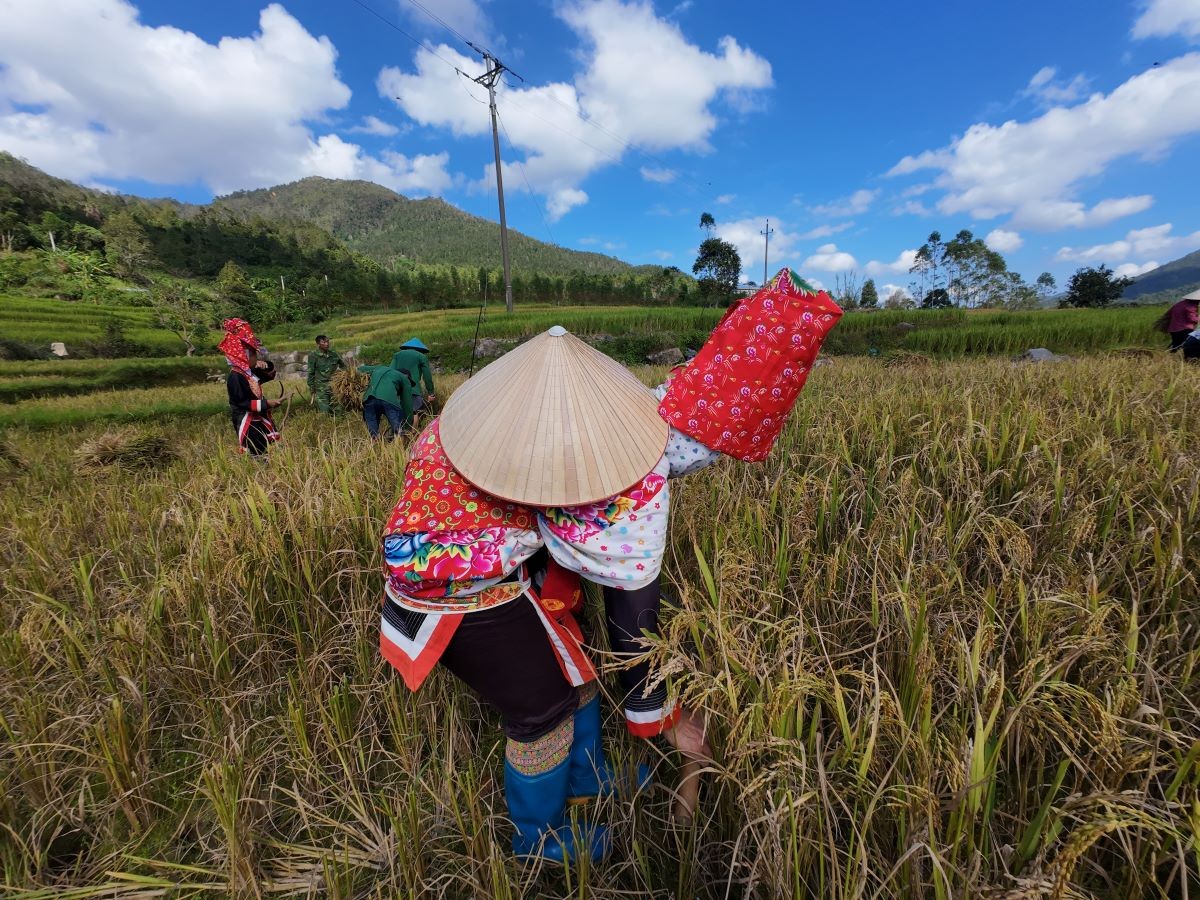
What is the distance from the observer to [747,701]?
43.9 inches

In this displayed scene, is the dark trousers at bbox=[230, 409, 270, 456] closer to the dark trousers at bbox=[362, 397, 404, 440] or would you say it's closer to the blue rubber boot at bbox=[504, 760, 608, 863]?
the dark trousers at bbox=[362, 397, 404, 440]

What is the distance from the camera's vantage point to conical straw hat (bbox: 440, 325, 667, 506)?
103 cm

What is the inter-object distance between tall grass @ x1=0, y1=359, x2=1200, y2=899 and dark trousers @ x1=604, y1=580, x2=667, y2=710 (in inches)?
2.7

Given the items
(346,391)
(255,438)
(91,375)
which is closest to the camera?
(255,438)

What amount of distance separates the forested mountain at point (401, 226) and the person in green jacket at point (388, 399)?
7604 centimetres

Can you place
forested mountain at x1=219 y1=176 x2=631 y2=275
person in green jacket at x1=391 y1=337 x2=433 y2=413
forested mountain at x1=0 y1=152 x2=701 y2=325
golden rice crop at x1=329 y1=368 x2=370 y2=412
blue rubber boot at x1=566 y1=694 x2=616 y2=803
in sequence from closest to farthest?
1. blue rubber boot at x1=566 y1=694 x2=616 y2=803
2. person in green jacket at x1=391 y1=337 x2=433 y2=413
3. golden rice crop at x1=329 y1=368 x2=370 y2=412
4. forested mountain at x1=0 y1=152 x2=701 y2=325
5. forested mountain at x1=219 y1=176 x2=631 y2=275

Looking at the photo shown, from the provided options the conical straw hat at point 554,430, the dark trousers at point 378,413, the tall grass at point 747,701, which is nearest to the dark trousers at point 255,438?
the dark trousers at point 378,413

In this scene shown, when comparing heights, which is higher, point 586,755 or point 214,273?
point 214,273

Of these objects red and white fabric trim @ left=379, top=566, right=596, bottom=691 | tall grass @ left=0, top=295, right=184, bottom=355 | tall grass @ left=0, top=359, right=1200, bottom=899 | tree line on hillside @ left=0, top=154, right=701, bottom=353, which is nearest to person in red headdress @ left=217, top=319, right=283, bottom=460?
tall grass @ left=0, top=359, right=1200, bottom=899

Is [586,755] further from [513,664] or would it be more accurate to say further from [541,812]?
[513,664]

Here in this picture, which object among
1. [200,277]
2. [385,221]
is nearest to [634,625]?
[200,277]

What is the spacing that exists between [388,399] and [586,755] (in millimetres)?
5144

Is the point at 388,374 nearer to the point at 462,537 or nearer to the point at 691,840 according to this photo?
the point at 462,537

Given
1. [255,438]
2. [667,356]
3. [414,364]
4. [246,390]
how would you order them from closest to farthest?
[246,390], [255,438], [414,364], [667,356]
